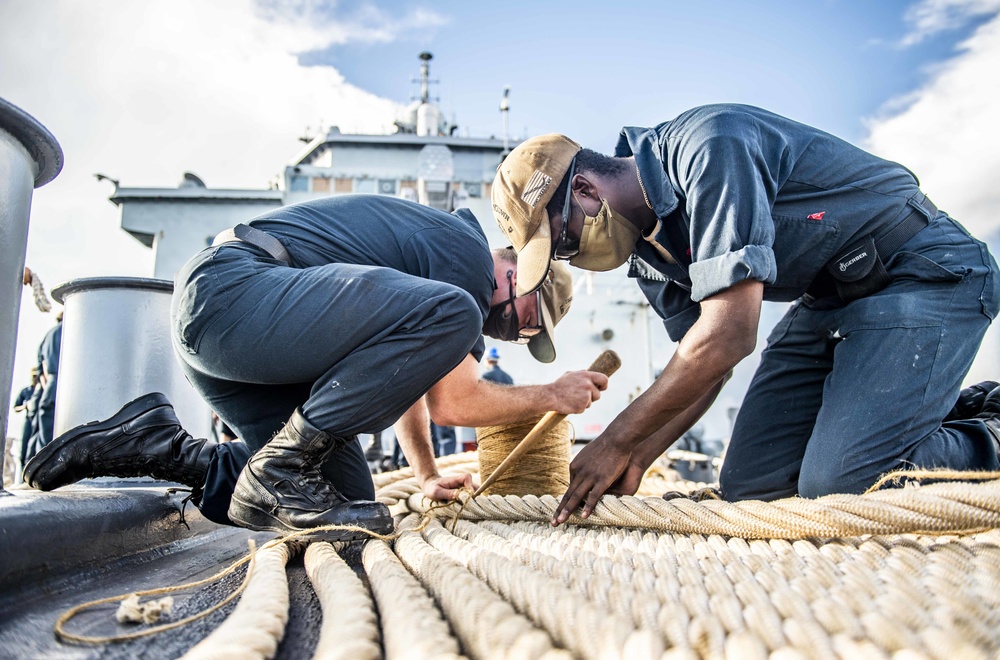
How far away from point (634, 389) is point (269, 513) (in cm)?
859

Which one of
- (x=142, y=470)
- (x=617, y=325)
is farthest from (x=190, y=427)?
(x=617, y=325)

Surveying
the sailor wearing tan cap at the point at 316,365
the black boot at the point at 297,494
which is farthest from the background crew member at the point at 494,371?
the black boot at the point at 297,494

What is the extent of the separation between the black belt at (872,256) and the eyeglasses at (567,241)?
2.28 feet

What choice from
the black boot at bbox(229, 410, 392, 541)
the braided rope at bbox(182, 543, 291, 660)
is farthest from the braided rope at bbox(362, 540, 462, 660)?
the black boot at bbox(229, 410, 392, 541)

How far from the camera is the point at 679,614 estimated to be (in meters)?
0.78

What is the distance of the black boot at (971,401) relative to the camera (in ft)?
6.98

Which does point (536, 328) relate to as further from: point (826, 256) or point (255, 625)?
point (255, 625)

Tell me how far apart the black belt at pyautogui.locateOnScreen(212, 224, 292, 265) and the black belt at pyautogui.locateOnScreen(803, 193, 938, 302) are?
1.47 m

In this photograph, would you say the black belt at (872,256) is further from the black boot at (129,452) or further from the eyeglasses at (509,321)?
the black boot at (129,452)

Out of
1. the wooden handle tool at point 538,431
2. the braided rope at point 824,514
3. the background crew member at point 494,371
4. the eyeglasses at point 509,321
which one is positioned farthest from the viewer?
the background crew member at point 494,371

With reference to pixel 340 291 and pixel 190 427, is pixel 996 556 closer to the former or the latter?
pixel 340 291

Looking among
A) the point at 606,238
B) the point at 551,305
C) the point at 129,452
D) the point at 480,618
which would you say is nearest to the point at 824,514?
the point at 480,618

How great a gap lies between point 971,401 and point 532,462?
1.36 m

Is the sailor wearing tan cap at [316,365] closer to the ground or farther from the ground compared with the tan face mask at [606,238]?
closer to the ground
